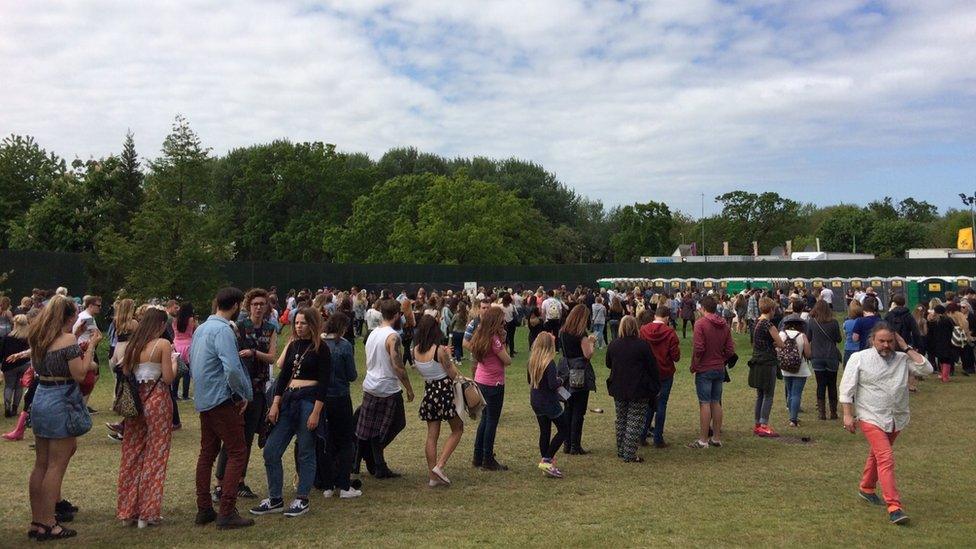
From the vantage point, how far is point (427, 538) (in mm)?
6266

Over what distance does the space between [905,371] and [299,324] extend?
5152 mm

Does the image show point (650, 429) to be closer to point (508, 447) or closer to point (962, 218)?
point (508, 447)

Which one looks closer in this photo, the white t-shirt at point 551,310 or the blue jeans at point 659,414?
the blue jeans at point 659,414

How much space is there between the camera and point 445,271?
47688 millimetres

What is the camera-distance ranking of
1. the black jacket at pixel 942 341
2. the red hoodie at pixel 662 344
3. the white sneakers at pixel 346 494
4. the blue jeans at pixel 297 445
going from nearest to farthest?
the blue jeans at pixel 297 445 < the white sneakers at pixel 346 494 < the red hoodie at pixel 662 344 < the black jacket at pixel 942 341

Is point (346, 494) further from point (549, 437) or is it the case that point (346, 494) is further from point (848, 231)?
point (848, 231)

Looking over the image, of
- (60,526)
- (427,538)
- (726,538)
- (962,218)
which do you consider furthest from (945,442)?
(962,218)

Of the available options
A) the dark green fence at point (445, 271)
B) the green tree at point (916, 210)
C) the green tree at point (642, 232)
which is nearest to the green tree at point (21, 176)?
the dark green fence at point (445, 271)

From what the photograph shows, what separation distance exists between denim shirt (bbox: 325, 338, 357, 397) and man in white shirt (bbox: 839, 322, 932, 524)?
4.33 meters

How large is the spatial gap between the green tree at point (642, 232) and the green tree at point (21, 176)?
187 ft

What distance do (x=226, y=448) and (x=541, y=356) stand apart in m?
3.36

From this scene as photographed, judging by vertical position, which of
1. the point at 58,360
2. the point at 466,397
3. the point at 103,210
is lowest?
the point at 466,397

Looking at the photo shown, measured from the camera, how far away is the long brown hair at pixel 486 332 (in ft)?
27.3

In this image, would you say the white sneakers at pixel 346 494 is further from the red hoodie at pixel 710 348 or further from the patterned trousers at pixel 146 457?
the red hoodie at pixel 710 348
